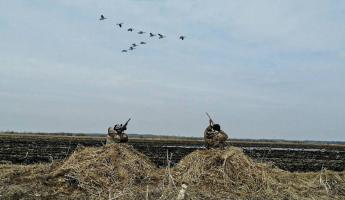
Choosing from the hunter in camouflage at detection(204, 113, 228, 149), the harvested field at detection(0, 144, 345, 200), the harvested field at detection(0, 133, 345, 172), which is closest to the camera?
the harvested field at detection(0, 144, 345, 200)

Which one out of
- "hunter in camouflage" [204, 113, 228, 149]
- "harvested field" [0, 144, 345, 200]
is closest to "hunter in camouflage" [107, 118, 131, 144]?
"harvested field" [0, 144, 345, 200]

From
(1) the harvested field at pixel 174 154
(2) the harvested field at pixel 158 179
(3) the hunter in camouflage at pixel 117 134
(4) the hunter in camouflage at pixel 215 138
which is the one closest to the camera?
(2) the harvested field at pixel 158 179

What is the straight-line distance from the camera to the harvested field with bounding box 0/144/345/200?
13.8 m

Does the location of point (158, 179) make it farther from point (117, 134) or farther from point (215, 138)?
point (117, 134)

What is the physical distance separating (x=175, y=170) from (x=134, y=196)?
9.20 ft

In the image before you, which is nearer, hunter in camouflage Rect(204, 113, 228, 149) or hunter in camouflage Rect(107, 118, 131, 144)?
hunter in camouflage Rect(204, 113, 228, 149)

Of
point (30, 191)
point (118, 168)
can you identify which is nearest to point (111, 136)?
point (118, 168)

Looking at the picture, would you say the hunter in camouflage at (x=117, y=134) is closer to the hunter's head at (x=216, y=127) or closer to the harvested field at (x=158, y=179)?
the harvested field at (x=158, y=179)

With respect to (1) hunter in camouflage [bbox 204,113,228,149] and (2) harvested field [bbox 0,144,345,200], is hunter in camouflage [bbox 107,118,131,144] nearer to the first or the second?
(2) harvested field [bbox 0,144,345,200]

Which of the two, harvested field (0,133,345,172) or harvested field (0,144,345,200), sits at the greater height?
harvested field (0,133,345,172)

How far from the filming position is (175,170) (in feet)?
51.8

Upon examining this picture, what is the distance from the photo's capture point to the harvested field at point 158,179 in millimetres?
13844

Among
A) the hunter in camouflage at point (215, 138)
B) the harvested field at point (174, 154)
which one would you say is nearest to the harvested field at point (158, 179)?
the hunter in camouflage at point (215, 138)

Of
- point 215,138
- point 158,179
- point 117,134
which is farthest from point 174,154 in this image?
point 158,179
